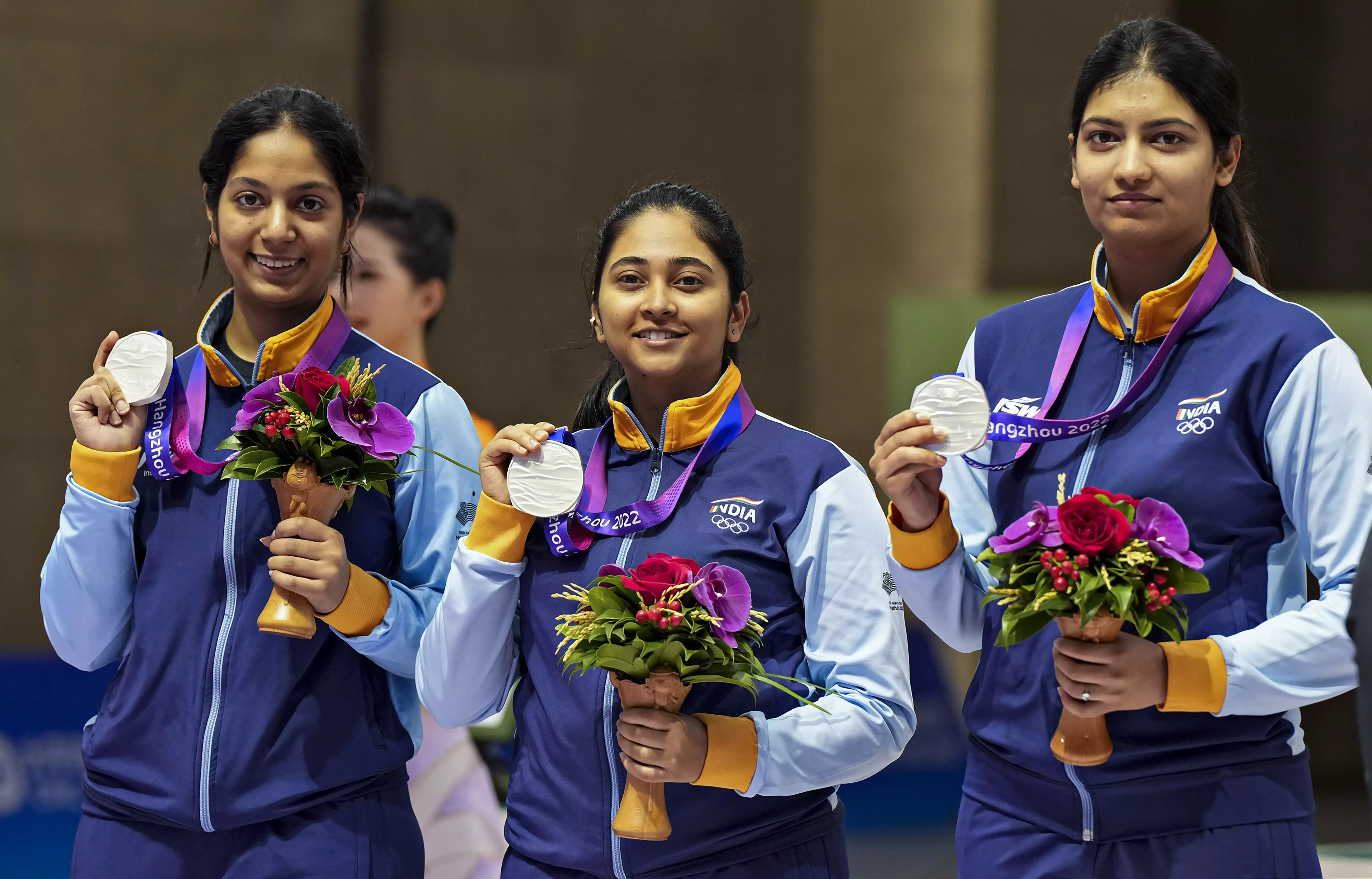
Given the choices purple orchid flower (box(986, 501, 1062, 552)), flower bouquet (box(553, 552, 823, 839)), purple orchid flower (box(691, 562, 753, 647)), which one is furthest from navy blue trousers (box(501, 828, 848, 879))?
purple orchid flower (box(986, 501, 1062, 552))

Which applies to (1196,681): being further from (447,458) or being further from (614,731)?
(447,458)

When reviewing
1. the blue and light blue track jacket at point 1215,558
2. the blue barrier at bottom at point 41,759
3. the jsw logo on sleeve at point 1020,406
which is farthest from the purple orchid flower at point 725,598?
the blue barrier at bottom at point 41,759

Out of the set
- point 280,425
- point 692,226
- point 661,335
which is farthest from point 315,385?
point 692,226

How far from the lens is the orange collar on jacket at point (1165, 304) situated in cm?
241

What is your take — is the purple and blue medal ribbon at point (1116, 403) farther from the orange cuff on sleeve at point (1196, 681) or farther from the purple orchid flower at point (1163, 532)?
the orange cuff on sleeve at point (1196, 681)

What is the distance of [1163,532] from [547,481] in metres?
0.98

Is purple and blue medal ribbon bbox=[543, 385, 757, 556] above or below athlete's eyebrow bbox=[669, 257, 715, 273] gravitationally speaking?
below

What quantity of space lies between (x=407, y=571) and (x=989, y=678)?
1061mm

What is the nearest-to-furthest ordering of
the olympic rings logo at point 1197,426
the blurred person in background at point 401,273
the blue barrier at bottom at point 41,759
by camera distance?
the olympic rings logo at point 1197,426
the blurred person in background at point 401,273
the blue barrier at bottom at point 41,759

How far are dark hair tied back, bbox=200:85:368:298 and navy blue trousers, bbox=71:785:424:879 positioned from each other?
1.04m

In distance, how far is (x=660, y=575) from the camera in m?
2.23

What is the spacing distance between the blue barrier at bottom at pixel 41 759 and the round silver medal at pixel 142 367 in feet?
9.46

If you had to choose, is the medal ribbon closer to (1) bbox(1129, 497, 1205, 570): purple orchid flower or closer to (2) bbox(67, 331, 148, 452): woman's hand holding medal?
(2) bbox(67, 331, 148, 452): woman's hand holding medal

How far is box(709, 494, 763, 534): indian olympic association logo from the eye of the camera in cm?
243
